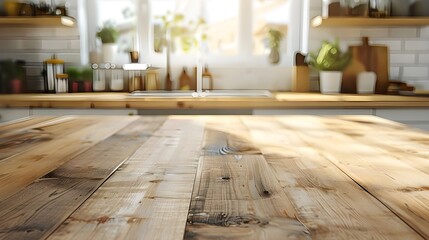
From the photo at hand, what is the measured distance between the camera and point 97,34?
340 cm

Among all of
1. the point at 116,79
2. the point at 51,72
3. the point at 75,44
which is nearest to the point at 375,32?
the point at 116,79

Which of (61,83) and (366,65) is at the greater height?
(366,65)

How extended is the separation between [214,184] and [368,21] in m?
2.61

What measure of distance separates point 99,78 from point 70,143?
2152mm

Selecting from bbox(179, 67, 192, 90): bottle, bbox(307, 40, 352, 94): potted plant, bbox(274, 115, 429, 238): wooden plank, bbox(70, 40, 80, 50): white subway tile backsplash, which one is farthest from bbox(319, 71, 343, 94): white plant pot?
bbox(274, 115, 429, 238): wooden plank

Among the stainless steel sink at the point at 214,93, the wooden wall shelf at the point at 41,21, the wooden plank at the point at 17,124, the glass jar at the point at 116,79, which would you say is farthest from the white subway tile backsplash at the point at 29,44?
the wooden plank at the point at 17,124

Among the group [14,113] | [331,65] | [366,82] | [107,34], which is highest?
[107,34]

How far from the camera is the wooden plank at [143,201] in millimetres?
576

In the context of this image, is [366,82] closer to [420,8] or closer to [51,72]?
[420,8]

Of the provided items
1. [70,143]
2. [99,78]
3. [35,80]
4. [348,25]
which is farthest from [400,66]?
[70,143]

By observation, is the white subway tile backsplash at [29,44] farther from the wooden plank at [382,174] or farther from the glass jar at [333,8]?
the wooden plank at [382,174]

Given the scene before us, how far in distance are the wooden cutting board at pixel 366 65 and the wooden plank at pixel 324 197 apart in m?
2.04

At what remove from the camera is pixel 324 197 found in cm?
73

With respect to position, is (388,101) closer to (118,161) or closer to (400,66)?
(400,66)
